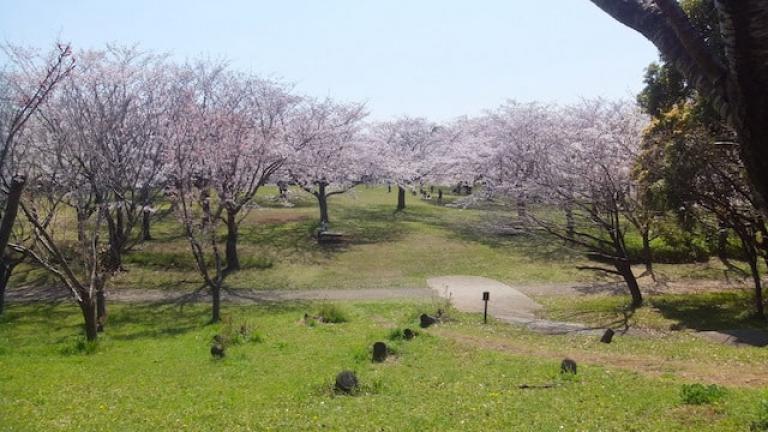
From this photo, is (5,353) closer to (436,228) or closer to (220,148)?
(220,148)

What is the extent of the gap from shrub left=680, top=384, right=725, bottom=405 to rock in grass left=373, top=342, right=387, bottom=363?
17.9ft

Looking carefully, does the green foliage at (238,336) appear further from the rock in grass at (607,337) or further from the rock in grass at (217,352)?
the rock in grass at (607,337)

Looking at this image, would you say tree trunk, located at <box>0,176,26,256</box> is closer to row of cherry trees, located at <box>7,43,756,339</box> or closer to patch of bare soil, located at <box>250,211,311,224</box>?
row of cherry trees, located at <box>7,43,756,339</box>

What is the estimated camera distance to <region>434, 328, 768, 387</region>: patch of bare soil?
29.5ft

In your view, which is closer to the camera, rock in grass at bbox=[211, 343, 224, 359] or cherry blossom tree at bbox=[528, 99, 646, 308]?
rock in grass at bbox=[211, 343, 224, 359]

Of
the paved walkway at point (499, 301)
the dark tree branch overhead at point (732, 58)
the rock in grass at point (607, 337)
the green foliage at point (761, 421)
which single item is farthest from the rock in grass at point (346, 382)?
the paved walkway at point (499, 301)

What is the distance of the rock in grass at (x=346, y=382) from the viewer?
8703 millimetres

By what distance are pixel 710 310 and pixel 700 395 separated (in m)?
13.2

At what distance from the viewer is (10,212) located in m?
4.13

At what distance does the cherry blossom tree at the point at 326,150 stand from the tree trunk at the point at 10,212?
22031 mm

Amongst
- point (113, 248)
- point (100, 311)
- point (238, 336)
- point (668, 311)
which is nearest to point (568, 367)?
point (238, 336)

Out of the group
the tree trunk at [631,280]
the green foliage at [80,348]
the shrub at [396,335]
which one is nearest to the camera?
the shrub at [396,335]

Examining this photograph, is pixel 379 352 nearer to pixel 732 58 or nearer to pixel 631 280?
pixel 732 58

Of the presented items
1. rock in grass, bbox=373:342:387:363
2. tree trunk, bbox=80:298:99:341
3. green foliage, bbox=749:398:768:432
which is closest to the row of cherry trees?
tree trunk, bbox=80:298:99:341
